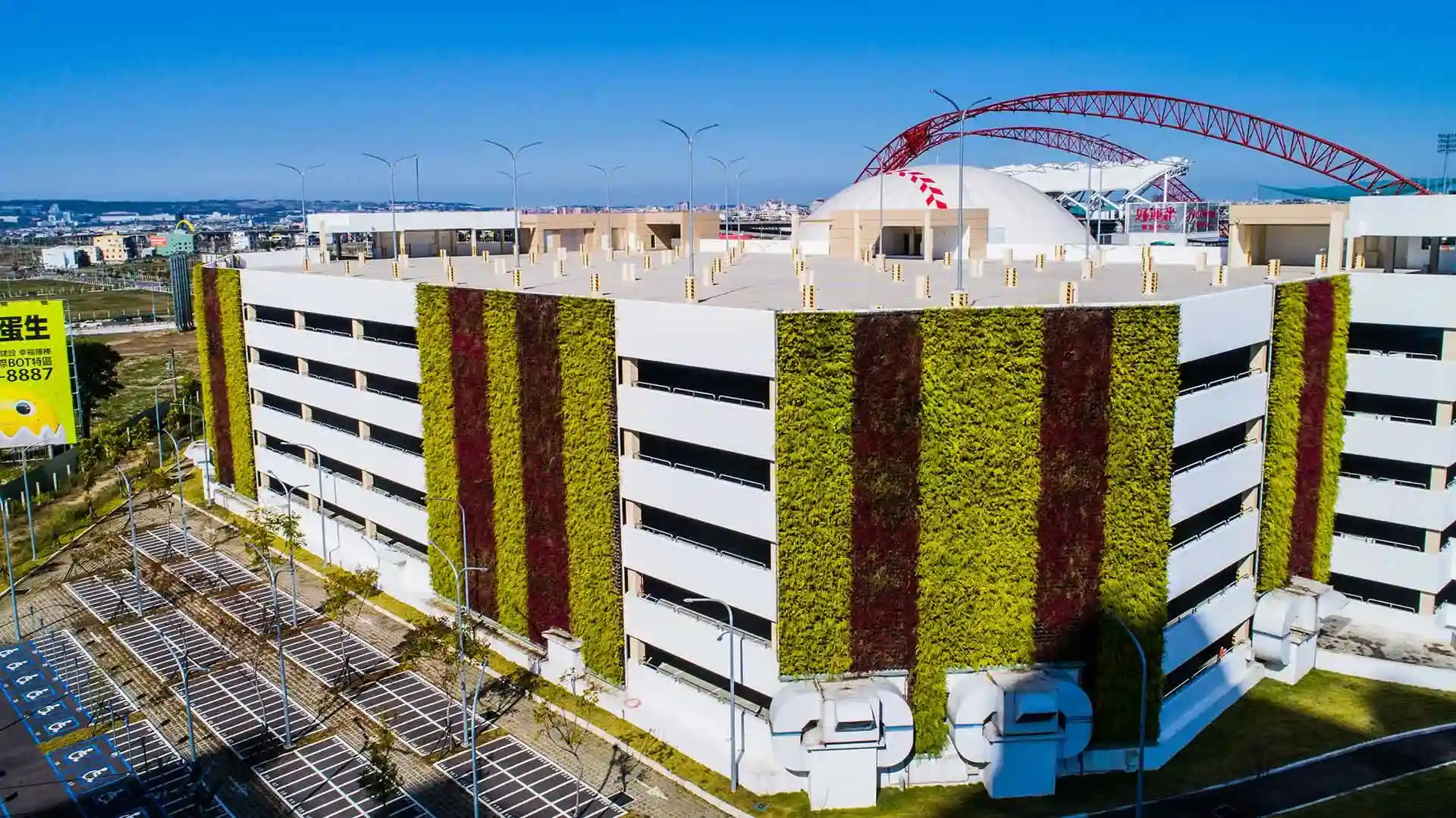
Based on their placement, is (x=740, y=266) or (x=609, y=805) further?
(x=740, y=266)

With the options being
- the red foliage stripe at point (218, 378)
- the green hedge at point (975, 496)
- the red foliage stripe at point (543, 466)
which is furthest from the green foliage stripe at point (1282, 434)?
the red foliage stripe at point (218, 378)

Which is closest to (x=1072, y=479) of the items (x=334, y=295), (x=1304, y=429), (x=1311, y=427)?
(x=1304, y=429)

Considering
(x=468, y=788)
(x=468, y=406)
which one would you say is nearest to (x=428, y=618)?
(x=468, y=406)

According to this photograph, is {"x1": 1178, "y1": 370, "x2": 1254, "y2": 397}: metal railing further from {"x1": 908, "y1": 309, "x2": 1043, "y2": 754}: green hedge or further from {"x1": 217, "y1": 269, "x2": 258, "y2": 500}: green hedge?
{"x1": 217, "y1": 269, "x2": 258, "y2": 500}: green hedge

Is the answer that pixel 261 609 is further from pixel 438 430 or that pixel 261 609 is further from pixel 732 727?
pixel 732 727

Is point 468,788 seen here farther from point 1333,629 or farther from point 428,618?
point 1333,629

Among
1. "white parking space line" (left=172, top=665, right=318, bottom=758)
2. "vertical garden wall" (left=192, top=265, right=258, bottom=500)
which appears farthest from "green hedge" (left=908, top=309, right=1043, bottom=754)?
"vertical garden wall" (left=192, top=265, right=258, bottom=500)
